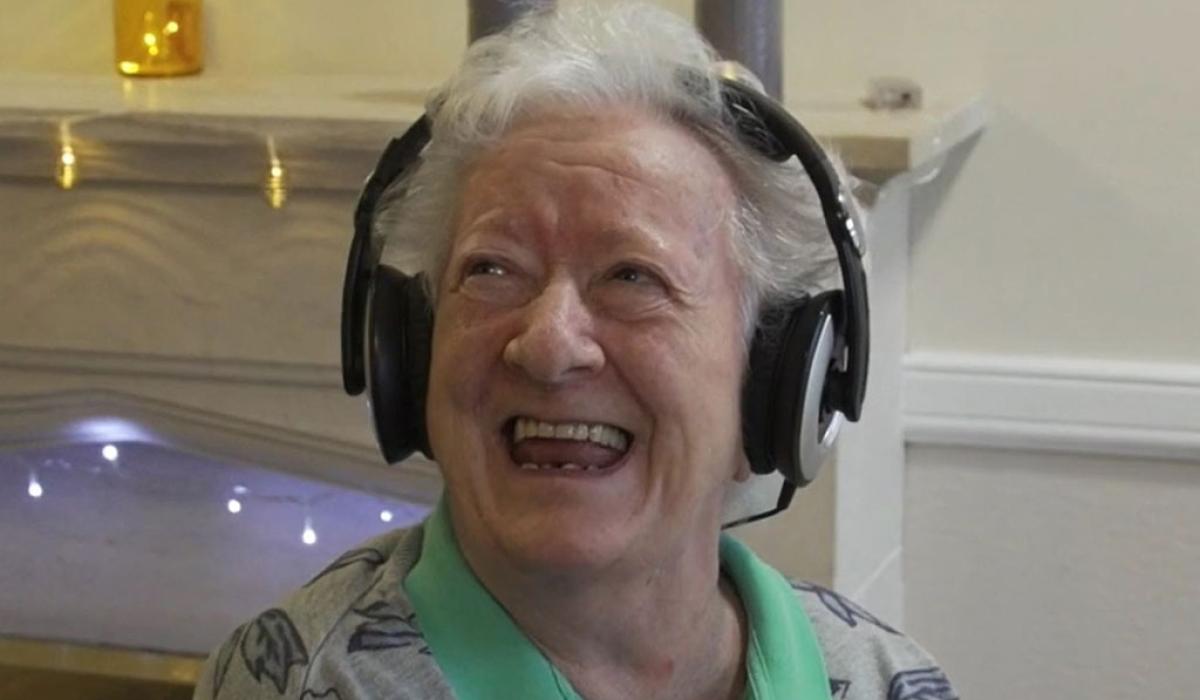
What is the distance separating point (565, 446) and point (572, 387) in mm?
38

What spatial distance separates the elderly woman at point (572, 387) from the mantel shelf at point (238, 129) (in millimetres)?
581

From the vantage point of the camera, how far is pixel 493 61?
1.32 meters

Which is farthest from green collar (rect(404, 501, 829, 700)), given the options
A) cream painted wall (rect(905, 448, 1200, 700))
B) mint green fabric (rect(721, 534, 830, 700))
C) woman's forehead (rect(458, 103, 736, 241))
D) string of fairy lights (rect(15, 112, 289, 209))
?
cream painted wall (rect(905, 448, 1200, 700))

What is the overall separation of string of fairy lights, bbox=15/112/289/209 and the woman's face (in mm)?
789

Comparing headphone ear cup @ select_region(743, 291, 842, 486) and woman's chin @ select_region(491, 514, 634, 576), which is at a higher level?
headphone ear cup @ select_region(743, 291, 842, 486)

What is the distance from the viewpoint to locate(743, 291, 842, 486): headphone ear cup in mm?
1250

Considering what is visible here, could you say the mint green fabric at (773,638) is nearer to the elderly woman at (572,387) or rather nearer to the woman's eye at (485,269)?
the elderly woman at (572,387)

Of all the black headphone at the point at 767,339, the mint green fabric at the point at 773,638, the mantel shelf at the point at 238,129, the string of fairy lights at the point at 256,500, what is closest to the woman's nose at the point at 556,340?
the black headphone at the point at 767,339

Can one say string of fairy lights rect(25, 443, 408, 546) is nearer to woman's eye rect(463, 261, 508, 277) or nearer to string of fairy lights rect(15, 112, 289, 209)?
string of fairy lights rect(15, 112, 289, 209)

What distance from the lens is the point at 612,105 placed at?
1275 millimetres

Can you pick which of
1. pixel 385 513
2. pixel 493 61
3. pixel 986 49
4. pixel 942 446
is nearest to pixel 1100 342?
pixel 942 446

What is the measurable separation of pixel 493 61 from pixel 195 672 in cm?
130

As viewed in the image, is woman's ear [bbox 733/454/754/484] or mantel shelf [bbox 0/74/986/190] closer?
woman's ear [bbox 733/454/754/484]

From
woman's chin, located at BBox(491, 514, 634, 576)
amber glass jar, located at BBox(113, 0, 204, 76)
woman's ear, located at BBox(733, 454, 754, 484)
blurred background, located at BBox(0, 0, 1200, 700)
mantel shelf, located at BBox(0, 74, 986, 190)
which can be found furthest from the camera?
amber glass jar, located at BBox(113, 0, 204, 76)
